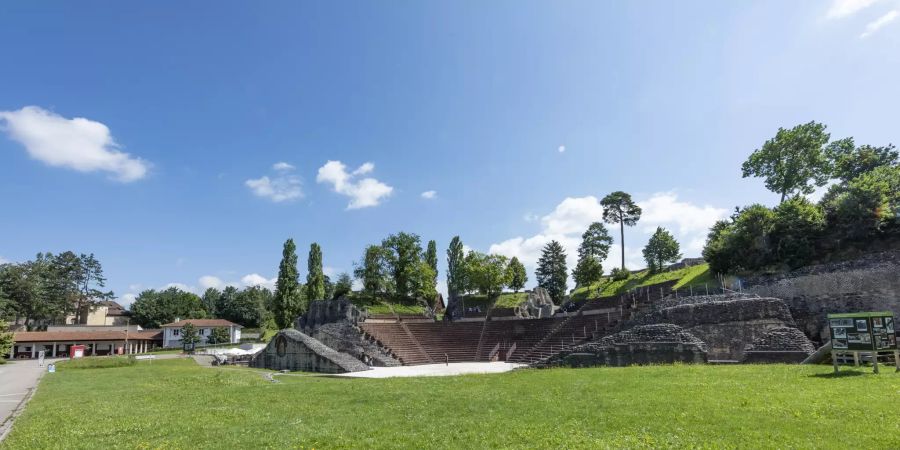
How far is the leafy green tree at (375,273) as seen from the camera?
61.2 metres

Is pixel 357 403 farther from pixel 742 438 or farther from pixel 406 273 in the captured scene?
pixel 406 273

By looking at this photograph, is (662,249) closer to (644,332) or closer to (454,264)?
(454,264)

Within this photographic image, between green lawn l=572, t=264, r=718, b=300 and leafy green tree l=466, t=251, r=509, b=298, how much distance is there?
9.71 meters

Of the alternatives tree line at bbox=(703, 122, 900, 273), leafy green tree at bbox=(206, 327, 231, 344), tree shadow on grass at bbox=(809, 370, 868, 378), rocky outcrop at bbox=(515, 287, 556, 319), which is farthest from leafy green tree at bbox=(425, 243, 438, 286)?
tree shadow on grass at bbox=(809, 370, 868, 378)

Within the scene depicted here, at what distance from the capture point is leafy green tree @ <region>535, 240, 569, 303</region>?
69.5 metres

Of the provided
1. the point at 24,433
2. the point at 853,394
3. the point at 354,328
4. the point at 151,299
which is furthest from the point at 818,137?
the point at 151,299

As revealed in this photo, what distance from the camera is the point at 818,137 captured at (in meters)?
40.2

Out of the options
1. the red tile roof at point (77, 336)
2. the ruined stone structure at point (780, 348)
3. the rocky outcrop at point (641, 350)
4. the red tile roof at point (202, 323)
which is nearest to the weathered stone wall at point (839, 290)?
the ruined stone structure at point (780, 348)

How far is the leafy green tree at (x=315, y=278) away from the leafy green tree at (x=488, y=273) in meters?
21.0

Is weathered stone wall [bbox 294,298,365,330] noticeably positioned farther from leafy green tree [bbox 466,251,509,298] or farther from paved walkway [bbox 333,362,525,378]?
leafy green tree [bbox 466,251,509,298]

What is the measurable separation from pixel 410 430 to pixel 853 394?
10.8 metres

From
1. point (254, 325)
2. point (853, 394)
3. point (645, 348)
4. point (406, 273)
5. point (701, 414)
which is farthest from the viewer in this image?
point (254, 325)

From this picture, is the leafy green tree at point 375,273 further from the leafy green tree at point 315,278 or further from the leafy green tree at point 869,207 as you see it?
the leafy green tree at point 869,207

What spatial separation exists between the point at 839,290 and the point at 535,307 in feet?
109
